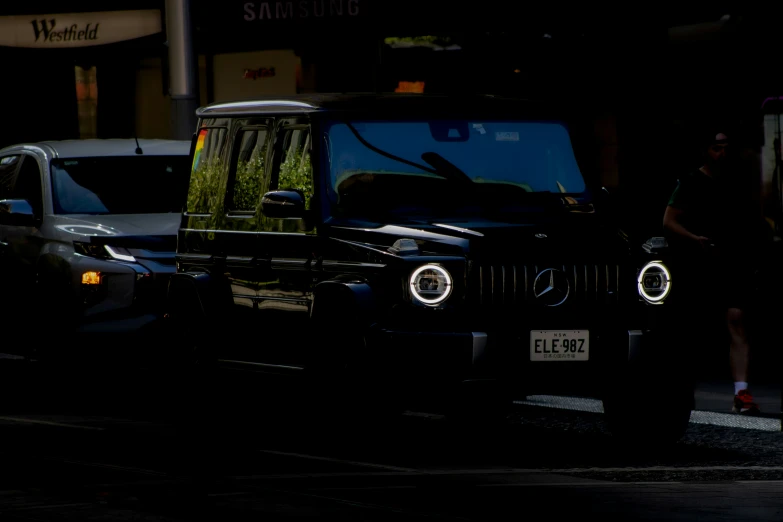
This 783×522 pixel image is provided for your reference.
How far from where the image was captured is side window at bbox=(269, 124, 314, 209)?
10.9 meters

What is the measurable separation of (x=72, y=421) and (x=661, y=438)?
3.97 m

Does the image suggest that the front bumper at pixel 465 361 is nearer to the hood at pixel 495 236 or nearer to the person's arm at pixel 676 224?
the hood at pixel 495 236

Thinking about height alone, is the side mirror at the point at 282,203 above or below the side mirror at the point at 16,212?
above

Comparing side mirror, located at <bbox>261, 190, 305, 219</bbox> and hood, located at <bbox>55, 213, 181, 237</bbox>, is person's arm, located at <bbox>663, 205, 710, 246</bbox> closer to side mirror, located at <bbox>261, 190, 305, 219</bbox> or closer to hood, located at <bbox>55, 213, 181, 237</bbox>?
side mirror, located at <bbox>261, 190, 305, 219</bbox>

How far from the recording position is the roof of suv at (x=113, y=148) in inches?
604

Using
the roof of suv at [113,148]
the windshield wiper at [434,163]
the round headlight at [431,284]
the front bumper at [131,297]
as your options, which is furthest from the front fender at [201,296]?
the roof of suv at [113,148]

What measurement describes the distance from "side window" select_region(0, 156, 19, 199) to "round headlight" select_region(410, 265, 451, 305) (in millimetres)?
6452

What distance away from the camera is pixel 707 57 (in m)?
17.1

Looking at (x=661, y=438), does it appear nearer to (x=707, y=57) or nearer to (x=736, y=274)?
(x=736, y=274)

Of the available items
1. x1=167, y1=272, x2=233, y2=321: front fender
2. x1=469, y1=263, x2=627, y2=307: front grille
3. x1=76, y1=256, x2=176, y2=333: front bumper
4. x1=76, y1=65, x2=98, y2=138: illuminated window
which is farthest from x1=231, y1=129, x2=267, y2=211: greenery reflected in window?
x1=76, y1=65, x2=98, y2=138: illuminated window

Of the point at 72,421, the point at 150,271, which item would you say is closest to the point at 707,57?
the point at 150,271

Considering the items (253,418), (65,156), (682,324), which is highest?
(65,156)

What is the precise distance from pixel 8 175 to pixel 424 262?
6716mm

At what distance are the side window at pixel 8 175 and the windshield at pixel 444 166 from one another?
5374 millimetres
